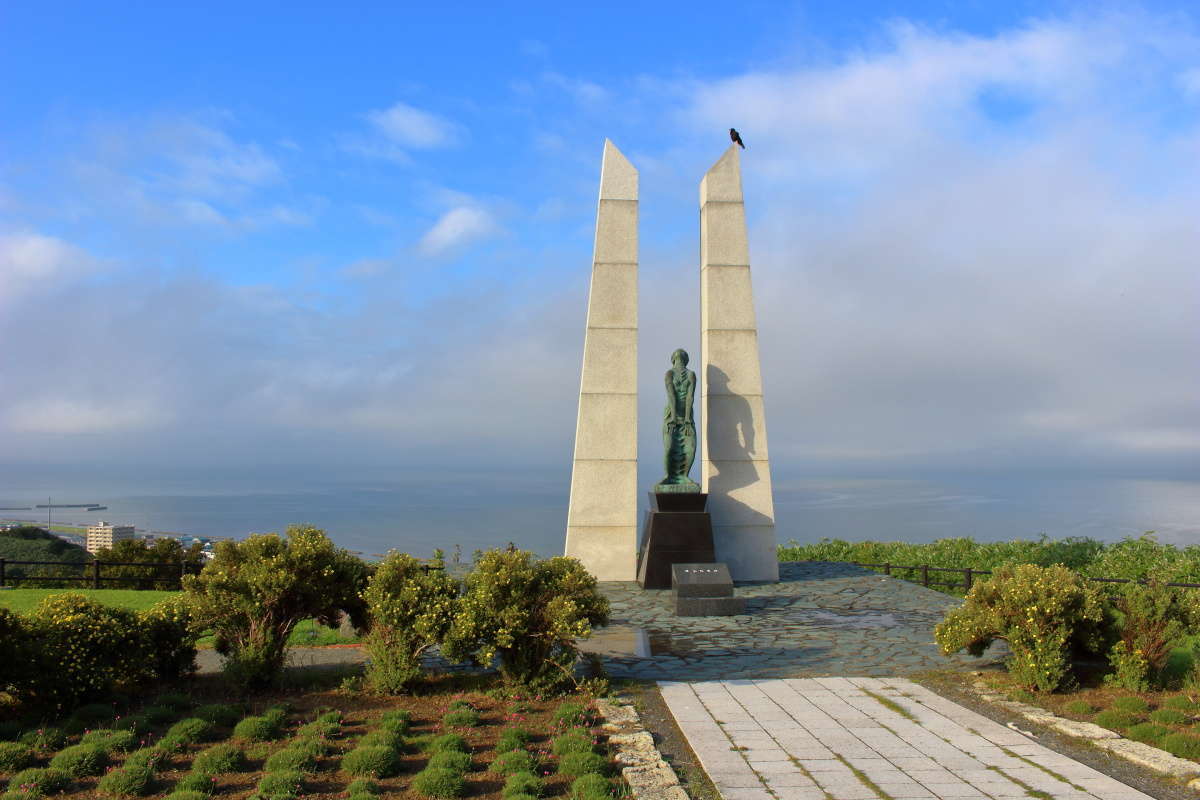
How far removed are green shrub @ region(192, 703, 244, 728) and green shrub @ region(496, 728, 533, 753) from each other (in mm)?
2040

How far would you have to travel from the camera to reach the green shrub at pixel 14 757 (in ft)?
17.0

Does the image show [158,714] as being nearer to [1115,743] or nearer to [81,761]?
[81,761]

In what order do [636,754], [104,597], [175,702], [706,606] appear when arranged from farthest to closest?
[104,597] → [706,606] → [175,702] → [636,754]

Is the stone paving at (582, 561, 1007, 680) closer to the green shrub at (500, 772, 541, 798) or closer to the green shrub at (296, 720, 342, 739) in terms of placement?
the green shrub at (296, 720, 342, 739)

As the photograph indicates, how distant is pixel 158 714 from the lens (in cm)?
618

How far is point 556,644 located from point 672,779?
2383mm

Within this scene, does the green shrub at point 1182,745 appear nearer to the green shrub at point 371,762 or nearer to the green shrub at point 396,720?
the green shrub at point 371,762

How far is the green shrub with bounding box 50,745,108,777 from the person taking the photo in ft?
16.9

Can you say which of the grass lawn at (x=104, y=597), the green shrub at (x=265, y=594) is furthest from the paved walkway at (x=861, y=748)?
the grass lawn at (x=104, y=597)

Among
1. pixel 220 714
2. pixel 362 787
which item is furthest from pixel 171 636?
pixel 362 787

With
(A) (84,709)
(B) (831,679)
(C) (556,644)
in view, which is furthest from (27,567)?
(B) (831,679)

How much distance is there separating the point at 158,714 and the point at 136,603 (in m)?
6.80

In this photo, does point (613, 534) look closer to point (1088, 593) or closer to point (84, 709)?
point (1088, 593)

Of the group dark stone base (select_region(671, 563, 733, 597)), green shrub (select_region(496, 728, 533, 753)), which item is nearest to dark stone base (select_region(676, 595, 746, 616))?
dark stone base (select_region(671, 563, 733, 597))
